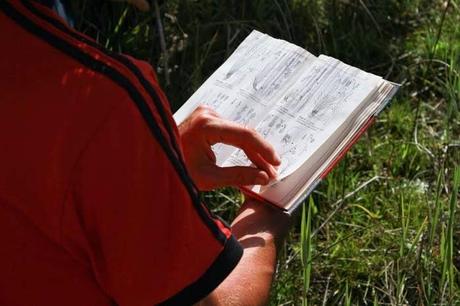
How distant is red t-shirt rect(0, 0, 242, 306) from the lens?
105 centimetres

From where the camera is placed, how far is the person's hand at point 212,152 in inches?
56.9

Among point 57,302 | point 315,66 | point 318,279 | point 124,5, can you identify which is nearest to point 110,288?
point 57,302

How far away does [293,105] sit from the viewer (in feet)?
5.40

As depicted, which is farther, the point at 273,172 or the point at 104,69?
the point at 273,172

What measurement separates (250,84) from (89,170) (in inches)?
27.5

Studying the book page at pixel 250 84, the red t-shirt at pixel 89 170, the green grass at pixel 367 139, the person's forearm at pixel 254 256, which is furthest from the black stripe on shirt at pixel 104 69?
the green grass at pixel 367 139

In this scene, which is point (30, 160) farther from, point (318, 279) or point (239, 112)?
point (318, 279)

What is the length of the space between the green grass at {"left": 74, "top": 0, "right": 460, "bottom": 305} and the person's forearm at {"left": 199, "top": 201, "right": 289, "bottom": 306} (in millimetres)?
264

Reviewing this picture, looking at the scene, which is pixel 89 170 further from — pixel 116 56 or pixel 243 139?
pixel 243 139

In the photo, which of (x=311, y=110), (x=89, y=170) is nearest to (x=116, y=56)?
(x=89, y=170)

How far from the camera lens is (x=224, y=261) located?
119cm

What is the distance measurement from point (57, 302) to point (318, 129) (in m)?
0.58

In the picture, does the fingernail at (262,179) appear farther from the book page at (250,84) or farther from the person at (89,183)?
the person at (89,183)

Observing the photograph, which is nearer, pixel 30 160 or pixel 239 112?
pixel 30 160
